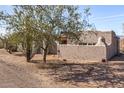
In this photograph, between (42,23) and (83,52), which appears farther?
(83,52)

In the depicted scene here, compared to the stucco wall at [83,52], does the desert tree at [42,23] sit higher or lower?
higher

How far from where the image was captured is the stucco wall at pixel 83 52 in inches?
914

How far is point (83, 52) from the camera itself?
2372 centimetres

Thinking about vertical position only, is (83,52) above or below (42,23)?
below

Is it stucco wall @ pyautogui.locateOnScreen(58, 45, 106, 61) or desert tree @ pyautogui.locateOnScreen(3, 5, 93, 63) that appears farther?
stucco wall @ pyautogui.locateOnScreen(58, 45, 106, 61)

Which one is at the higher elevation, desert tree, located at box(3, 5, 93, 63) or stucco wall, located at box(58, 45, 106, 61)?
desert tree, located at box(3, 5, 93, 63)

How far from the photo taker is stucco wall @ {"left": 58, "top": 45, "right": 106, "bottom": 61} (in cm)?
2322

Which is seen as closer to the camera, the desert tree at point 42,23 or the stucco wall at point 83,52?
the desert tree at point 42,23

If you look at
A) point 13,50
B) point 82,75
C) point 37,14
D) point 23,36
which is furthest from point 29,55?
point 13,50

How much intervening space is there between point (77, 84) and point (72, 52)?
39.9ft
